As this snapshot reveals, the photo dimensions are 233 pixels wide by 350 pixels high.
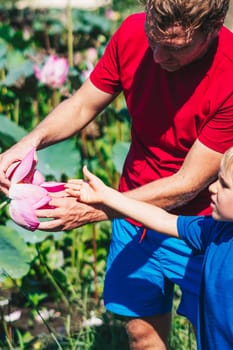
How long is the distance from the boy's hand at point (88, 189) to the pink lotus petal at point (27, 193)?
83 mm

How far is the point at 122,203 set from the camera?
2480 millimetres

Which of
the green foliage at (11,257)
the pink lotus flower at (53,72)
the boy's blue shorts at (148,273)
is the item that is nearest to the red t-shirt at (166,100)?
the boy's blue shorts at (148,273)

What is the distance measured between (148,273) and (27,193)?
2.02 ft

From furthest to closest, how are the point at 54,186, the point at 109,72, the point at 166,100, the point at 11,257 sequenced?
the point at 11,257 → the point at 109,72 → the point at 166,100 → the point at 54,186

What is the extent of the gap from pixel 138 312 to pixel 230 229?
0.71 metres

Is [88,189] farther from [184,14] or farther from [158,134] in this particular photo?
[184,14]

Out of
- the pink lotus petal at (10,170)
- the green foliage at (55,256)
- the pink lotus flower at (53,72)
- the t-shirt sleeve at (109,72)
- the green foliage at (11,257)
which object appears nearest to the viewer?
the pink lotus petal at (10,170)

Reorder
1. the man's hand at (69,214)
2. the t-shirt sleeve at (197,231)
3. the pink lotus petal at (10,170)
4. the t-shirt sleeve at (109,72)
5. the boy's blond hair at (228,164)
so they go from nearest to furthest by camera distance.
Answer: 1. the boy's blond hair at (228,164)
2. the t-shirt sleeve at (197,231)
3. the man's hand at (69,214)
4. the pink lotus petal at (10,170)
5. the t-shirt sleeve at (109,72)

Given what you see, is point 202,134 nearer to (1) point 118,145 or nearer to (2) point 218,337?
(2) point 218,337

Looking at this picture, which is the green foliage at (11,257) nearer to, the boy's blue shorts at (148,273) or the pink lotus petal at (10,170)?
the boy's blue shorts at (148,273)

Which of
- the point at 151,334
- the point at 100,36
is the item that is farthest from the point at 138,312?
the point at 100,36

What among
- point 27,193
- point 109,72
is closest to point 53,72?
point 109,72

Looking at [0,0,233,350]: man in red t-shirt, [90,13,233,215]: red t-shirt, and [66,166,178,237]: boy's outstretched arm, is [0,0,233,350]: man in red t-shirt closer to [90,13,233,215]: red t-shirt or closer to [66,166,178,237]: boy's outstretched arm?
[90,13,233,215]: red t-shirt

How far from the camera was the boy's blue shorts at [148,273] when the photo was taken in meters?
2.84
